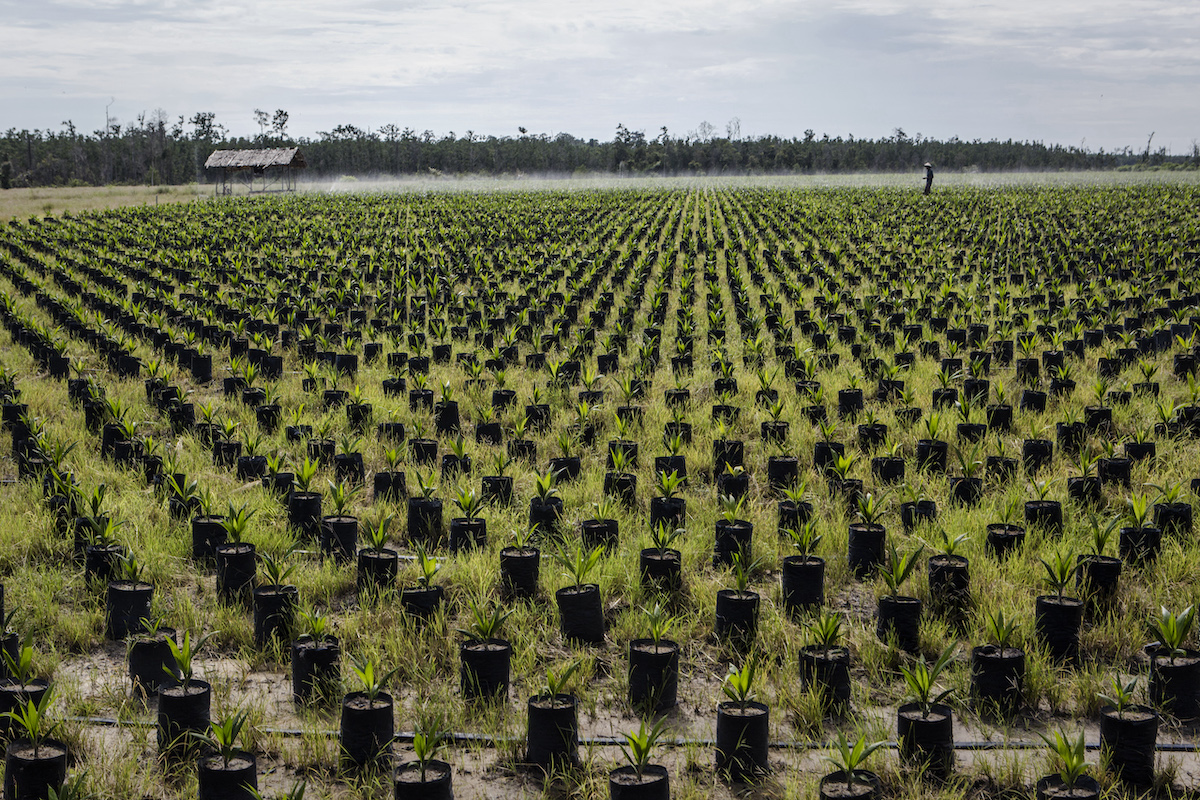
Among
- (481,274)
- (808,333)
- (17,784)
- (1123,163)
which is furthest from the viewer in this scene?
(1123,163)

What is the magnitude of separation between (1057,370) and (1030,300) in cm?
552

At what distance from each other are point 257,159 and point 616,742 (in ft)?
192

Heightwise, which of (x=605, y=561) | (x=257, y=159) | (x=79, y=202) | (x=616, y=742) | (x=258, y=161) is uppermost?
(x=257, y=159)

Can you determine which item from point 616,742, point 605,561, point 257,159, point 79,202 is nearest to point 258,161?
point 257,159

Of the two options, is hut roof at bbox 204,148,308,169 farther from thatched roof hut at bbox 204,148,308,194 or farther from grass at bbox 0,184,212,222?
grass at bbox 0,184,212,222

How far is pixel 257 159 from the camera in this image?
2222 inches

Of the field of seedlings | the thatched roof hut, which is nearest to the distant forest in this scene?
the thatched roof hut

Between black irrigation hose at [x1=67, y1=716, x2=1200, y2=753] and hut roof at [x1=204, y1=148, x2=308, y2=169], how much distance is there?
55.8m

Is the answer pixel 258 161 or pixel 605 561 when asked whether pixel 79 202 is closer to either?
pixel 258 161

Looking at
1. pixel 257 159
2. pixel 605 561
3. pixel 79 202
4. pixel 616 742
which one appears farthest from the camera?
pixel 257 159

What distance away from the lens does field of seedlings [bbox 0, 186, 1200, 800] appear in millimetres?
3367

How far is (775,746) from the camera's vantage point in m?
3.52

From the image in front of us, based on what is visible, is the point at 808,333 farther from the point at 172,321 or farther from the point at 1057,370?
the point at 172,321

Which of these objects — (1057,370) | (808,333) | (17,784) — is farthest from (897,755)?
(808,333)
